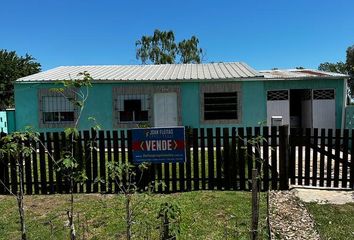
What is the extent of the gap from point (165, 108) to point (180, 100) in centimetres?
79

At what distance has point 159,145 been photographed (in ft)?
24.6

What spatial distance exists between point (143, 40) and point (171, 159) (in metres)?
40.6

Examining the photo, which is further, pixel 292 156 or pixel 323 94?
pixel 323 94

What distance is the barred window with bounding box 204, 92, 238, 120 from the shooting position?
53.7 feet

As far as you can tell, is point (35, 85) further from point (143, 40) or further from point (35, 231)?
point (143, 40)

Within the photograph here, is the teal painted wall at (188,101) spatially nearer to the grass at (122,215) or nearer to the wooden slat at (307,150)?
the wooden slat at (307,150)

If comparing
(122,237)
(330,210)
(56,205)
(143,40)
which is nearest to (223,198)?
(330,210)

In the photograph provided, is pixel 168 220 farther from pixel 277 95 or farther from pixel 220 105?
pixel 277 95

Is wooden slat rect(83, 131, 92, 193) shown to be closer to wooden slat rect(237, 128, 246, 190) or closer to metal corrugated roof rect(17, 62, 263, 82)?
wooden slat rect(237, 128, 246, 190)

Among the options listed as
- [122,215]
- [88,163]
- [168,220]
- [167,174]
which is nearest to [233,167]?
[167,174]

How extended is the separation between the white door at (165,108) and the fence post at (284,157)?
30.3ft

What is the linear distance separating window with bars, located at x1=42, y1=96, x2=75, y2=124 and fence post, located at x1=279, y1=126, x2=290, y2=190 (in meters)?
11.6

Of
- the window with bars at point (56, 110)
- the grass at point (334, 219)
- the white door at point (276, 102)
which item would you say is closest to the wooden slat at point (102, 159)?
the grass at point (334, 219)

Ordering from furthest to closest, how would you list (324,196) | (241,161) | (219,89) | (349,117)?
(219,89) < (349,117) < (241,161) < (324,196)
